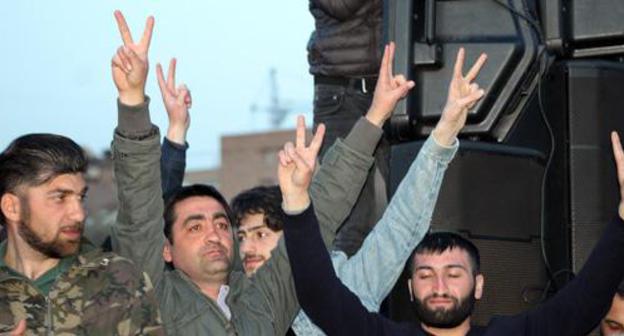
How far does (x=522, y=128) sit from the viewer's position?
524cm

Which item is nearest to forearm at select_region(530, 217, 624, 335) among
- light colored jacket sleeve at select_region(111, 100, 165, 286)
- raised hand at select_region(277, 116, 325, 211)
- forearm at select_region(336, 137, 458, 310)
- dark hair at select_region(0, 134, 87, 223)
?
forearm at select_region(336, 137, 458, 310)

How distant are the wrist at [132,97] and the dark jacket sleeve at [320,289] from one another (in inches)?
21.9

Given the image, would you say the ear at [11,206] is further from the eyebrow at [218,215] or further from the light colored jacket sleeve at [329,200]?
the light colored jacket sleeve at [329,200]

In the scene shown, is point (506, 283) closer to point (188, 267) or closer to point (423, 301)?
point (423, 301)

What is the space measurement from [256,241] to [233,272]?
41 cm

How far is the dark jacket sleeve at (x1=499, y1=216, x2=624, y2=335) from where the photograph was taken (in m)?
4.63

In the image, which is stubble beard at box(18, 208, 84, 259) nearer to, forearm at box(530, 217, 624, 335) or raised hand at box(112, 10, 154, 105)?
raised hand at box(112, 10, 154, 105)

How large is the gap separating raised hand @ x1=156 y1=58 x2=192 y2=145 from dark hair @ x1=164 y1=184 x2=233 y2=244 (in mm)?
479

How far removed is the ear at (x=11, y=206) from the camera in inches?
170

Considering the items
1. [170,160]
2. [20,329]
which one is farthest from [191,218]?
[20,329]

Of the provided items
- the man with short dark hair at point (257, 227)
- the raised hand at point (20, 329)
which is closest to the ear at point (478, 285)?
the man with short dark hair at point (257, 227)

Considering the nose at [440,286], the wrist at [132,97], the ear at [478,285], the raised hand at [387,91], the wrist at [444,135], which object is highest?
the wrist at [132,97]

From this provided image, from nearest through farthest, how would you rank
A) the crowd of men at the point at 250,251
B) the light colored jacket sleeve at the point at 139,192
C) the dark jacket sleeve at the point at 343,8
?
the crowd of men at the point at 250,251, the light colored jacket sleeve at the point at 139,192, the dark jacket sleeve at the point at 343,8

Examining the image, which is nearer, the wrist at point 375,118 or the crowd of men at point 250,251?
the crowd of men at point 250,251
